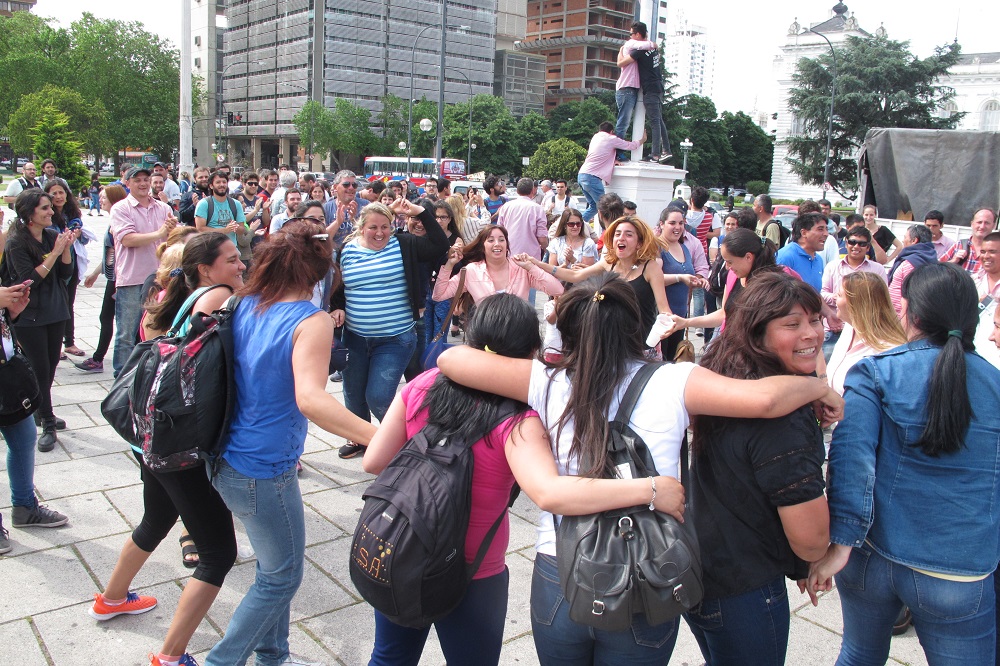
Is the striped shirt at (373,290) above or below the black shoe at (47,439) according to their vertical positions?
above

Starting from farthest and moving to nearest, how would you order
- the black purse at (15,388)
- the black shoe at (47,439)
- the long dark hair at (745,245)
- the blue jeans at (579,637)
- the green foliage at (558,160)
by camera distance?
the green foliage at (558,160) < the black shoe at (47,439) < the long dark hair at (745,245) < the black purse at (15,388) < the blue jeans at (579,637)

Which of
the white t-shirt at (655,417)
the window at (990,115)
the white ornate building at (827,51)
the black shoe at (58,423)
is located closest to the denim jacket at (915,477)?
the white t-shirt at (655,417)

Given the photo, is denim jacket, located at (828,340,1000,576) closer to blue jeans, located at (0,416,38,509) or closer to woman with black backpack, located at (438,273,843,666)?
woman with black backpack, located at (438,273,843,666)

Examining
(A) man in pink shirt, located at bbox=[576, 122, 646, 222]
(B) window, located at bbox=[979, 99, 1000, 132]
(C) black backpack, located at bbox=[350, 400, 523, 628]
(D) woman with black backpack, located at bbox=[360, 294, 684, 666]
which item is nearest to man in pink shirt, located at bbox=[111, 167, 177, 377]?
(D) woman with black backpack, located at bbox=[360, 294, 684, 666]

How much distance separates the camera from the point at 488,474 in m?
2.01

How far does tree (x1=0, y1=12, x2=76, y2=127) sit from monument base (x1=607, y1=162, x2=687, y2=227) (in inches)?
2721

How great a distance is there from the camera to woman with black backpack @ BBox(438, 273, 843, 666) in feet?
6.04

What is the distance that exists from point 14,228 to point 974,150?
48.4ft

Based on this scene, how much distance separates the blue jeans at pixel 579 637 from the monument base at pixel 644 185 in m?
9.29

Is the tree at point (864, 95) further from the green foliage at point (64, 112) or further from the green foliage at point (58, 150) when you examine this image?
the green foliage at point (64, 112)

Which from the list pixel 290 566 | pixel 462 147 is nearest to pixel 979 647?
pixel 290 566

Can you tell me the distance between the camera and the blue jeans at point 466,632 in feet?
7.15

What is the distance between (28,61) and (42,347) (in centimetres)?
7462

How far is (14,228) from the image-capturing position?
5199 mm
